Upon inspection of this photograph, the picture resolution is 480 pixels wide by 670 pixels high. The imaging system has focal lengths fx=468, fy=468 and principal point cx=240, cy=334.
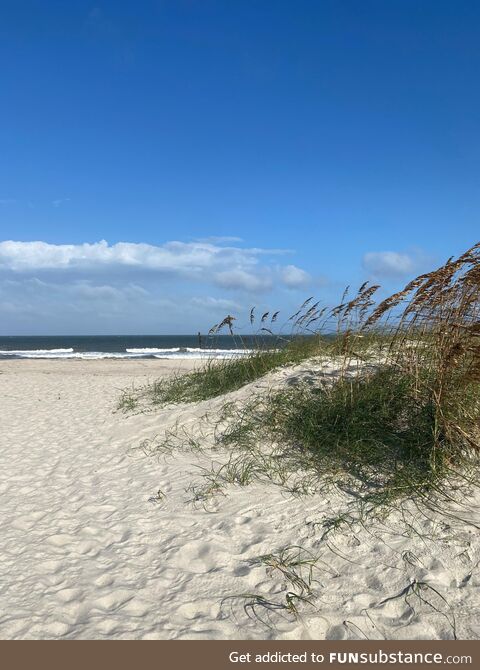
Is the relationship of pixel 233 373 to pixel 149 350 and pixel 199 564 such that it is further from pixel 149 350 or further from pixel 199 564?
pixel 149 350

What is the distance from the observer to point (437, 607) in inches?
111

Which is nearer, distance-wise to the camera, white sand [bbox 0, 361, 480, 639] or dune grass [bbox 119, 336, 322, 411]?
white sand [bbox 0, 361, 480, 639]

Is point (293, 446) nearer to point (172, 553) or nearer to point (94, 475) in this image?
point (172, 553)

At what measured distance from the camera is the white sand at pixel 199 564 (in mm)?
2773

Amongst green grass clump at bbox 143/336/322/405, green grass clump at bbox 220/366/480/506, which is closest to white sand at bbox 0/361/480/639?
green grass clump at bbox 220/366/480/506

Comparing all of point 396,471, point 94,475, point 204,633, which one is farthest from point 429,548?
point 94,475

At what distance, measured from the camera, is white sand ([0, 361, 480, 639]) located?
2773mm

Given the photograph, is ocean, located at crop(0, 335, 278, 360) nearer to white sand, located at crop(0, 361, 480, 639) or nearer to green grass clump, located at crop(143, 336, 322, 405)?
green grass clump, located at crop(143, 336, 322, 405)
